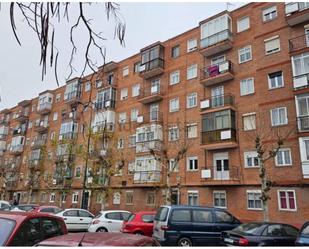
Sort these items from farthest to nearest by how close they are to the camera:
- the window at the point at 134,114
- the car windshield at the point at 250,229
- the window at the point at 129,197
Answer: the window at the point at 134,114 → the window at the point at 129,197 → the car windshield at the point at 250,229

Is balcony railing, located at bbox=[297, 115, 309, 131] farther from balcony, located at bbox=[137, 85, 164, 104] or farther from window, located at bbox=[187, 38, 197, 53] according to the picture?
balcony, located at bbox=[137, 85, 164, 104]

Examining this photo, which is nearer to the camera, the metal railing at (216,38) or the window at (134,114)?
the metal railing at (216,38)

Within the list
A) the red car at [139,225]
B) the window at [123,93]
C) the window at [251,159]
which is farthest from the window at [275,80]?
the window at [123,93]

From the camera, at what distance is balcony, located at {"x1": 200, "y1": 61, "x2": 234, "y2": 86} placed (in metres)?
23.8

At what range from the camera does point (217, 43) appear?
982 inches

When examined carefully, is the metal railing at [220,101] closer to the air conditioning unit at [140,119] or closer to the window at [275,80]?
the window at [275,80]

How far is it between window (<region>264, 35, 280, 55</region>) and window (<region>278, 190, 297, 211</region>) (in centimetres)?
1024

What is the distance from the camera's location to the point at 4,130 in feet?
174

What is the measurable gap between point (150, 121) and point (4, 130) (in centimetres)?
3565

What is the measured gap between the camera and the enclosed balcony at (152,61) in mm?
29781

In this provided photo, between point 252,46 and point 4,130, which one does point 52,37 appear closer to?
point 252,46

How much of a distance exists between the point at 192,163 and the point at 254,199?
20.5 ft

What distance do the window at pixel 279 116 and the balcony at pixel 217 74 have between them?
4796mm

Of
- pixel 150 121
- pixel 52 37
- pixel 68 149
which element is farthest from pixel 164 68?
pixel 52 37
